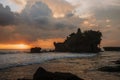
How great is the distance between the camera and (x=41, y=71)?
2248 centimetres

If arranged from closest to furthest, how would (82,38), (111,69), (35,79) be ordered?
1. (35,79)
2. (111,69)
3. (82,38)

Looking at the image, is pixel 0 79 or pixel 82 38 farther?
pixel 82 38

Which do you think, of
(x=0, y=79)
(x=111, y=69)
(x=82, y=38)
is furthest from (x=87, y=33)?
(x=0, y=79)

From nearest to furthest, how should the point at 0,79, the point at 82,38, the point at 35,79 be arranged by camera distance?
the point at 35,79 → the point at 0,79 → the point at 82,38


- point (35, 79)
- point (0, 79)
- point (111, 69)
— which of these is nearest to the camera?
point (35, 79)

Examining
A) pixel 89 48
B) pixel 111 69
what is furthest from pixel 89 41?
pixel 111 69

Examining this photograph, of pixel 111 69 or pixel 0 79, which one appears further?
pixel 111 69

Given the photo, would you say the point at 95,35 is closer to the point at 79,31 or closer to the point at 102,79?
the point at 79,31

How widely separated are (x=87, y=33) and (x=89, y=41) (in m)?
7.16

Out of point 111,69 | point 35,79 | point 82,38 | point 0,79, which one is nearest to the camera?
point 35,79

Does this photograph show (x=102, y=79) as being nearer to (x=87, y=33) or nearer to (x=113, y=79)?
(x=113, y=79)

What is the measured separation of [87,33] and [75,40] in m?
11.6

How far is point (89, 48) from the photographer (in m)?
198

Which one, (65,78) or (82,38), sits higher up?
(82,38)
